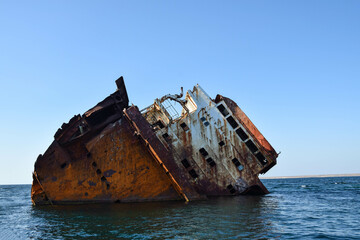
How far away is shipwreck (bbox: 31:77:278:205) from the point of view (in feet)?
47.9

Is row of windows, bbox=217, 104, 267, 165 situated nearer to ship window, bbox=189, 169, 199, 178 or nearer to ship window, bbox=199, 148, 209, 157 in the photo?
ship window, bbox=199, 148, 209, 157

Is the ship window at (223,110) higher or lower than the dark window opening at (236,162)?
higher

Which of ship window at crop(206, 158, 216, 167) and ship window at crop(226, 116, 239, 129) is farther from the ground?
ship window at crop(226, 116, 239, 129)

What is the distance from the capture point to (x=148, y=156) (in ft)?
48.1

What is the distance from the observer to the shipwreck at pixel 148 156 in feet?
47.9

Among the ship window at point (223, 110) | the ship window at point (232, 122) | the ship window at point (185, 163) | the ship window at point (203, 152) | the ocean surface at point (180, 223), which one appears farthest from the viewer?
the ship window at point (223, 110)

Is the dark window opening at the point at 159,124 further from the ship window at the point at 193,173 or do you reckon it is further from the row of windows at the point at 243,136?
the row of windows at the point at 243,136

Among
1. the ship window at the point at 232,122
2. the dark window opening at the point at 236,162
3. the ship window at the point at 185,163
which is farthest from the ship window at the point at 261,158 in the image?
the ship window at the point at 185,163

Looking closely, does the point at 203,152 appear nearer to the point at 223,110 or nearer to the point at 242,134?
the point at 242,134

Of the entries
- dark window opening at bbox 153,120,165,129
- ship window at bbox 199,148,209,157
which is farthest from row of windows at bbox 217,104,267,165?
dark window opening at bbox 153,120,165,129

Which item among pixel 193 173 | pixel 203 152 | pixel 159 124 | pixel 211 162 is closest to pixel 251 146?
pixel 211 162

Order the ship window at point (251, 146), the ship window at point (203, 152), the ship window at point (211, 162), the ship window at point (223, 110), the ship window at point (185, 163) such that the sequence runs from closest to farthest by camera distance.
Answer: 1. the ship window at point (211, 162)
2. the ship window at point (203, 152)
3. the ship window at point (185, 163)
4. the ship window at point (251, 146)
5. the ship window at point (223, 110)

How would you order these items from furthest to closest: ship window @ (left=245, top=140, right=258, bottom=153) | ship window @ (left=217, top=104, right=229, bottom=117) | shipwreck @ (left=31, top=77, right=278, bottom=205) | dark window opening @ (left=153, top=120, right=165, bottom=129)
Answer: dark window opening @ (left=153, top=120, right=165, bottom=129), ship window @ (left=217, top=104, right=229, bottom=117), ship window @ (left=245, top=140, right=258, bottom=153), shipwreck @ (left=31, top=77, right=278, bottom=205)

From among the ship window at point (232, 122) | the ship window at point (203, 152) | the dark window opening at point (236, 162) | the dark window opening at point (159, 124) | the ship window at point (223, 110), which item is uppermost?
the dark window opening at point (159, 124)
